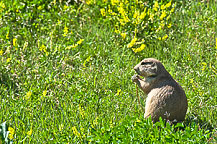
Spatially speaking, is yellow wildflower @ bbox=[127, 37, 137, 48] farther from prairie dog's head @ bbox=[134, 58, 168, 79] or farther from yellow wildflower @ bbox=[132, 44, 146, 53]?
prairie dog's head @ bbox=[134, 58, 168, 79]

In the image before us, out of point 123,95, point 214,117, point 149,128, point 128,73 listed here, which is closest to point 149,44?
point 128,73

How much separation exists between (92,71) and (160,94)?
5.09ft

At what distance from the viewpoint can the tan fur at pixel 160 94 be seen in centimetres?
407

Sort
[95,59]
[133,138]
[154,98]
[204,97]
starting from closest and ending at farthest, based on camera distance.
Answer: [133,138], [154,98], [204,97], [95,59]

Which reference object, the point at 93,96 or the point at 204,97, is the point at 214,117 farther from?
the point at 93,96

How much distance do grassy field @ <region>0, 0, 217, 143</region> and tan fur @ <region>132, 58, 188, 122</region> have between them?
0.53ft

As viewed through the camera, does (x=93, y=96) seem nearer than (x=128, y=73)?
Yes

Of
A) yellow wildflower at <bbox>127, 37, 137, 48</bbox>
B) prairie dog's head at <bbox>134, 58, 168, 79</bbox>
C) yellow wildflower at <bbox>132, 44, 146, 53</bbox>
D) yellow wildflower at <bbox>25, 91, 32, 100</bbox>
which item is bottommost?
yellow wildflower at <bbox>25, 91, 32, 100</bbox>

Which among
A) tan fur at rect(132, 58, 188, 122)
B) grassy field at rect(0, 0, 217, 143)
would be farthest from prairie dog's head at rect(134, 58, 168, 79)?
grassy field at rect(0, 0, 217, 143)

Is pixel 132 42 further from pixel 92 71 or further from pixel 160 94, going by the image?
pixel 160 94

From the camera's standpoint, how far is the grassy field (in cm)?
417

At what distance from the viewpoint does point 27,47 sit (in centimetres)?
597

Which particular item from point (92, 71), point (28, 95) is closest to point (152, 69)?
point (92, 71)

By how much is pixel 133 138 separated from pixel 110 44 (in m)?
2.52
